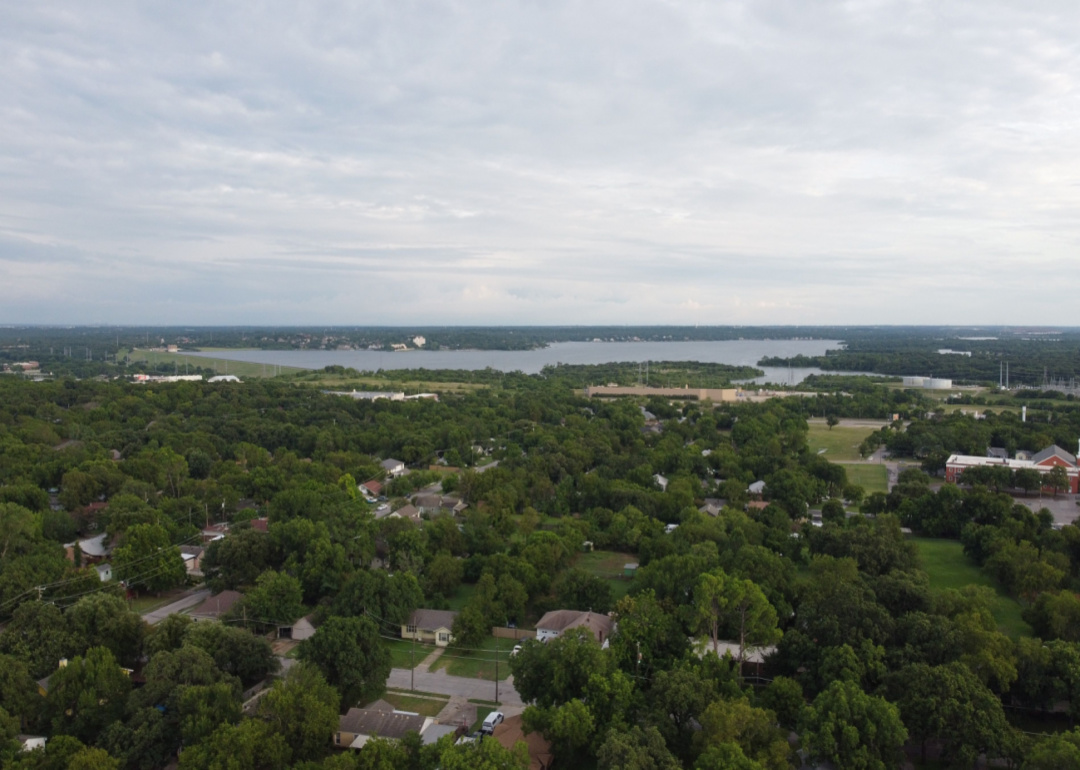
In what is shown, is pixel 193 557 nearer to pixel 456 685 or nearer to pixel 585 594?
pixel 456 685

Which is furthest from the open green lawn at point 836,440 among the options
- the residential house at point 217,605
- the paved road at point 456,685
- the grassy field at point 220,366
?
the grassy field at point 220,366

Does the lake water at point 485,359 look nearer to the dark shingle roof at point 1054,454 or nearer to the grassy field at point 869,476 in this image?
the grassy field at point 869,476

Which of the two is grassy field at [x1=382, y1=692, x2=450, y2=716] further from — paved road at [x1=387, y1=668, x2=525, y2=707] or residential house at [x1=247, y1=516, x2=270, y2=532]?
residential house at [x1=247, y1=516, x2=270, y2=532]

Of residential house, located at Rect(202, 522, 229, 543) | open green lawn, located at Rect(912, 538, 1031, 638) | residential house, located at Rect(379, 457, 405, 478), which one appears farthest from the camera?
residential house, located at Rect(379, 457, 405, 478)

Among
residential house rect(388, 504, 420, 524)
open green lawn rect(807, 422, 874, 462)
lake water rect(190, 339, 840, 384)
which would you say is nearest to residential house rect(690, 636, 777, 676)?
residential house rect(388, 504, 420, 524)

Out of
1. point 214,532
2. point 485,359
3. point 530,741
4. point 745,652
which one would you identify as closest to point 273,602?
point 530,741

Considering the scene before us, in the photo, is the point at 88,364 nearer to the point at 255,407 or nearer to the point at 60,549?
the point at 255,407
